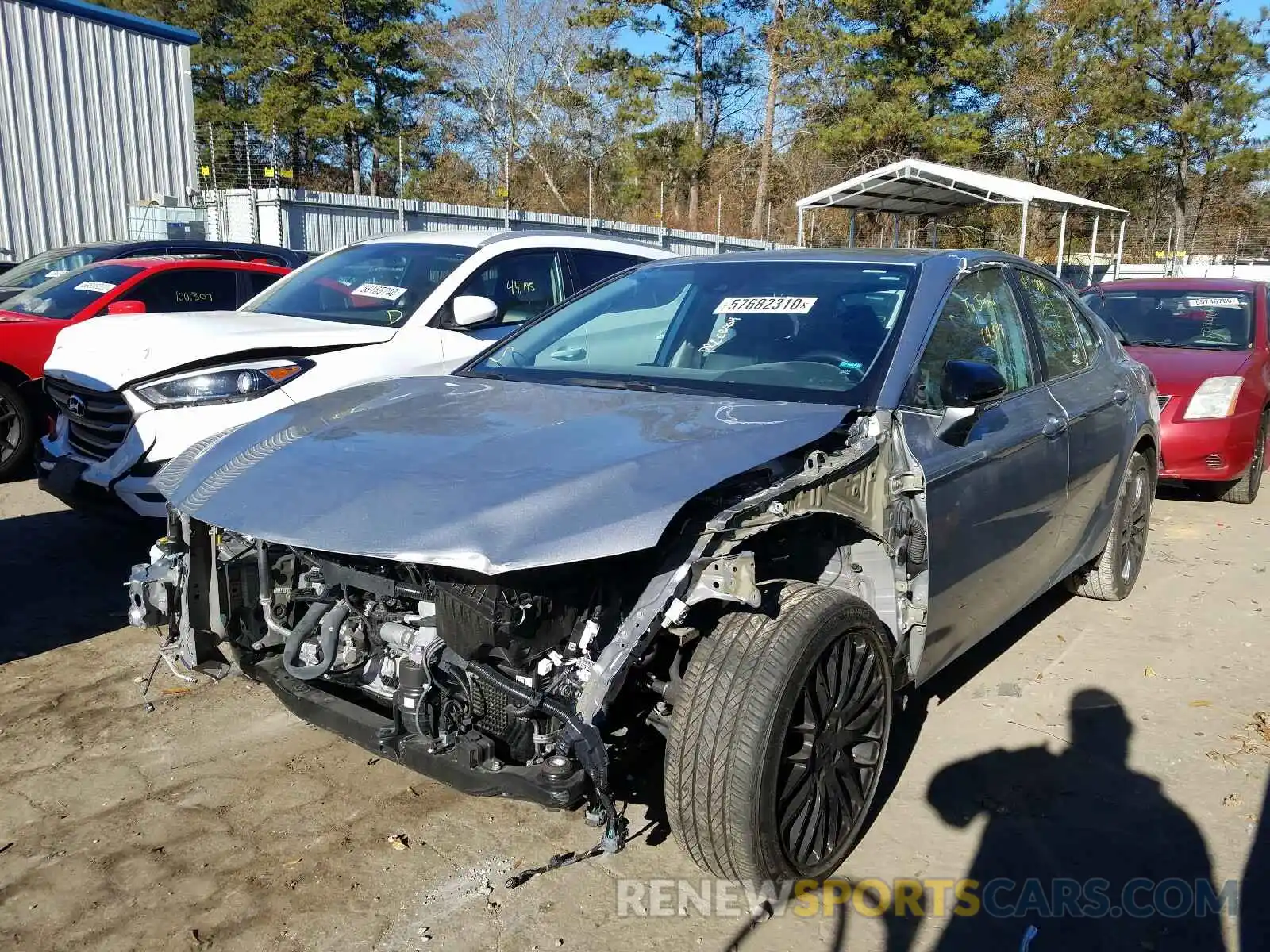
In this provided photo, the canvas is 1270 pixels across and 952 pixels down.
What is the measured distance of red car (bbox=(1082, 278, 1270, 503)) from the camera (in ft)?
22.4

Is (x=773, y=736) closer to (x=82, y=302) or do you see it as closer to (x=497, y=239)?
(x=497, y=239)

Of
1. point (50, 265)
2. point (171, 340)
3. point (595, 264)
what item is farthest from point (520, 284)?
point (50, 265)

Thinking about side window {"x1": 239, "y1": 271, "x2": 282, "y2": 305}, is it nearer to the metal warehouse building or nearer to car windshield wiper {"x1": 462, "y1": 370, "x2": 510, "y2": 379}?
car windshield wiper {"x1": 462, "y1": 370, "x2": 510, "y2": 379}

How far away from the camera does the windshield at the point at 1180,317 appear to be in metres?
7.66

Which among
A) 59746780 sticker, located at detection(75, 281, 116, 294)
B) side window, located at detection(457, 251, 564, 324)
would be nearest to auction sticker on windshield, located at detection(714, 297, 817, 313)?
side window, located at detection(457, 251, 564, 324)

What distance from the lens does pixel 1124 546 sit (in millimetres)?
5016

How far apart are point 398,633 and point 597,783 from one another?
72 centimetres

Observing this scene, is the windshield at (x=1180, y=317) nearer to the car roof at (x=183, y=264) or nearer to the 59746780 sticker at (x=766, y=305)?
the 59746780 sticker at (x=766, y=305)

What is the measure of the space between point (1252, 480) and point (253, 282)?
8135mm

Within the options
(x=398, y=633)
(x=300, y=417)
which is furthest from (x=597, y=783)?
(x=300, y=417)

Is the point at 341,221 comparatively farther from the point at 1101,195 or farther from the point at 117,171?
the point at 1101,195

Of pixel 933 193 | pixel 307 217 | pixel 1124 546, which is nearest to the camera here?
pixel 1124 546

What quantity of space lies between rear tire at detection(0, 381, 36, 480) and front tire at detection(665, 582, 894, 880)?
6.66m

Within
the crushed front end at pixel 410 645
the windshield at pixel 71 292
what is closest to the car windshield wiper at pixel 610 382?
the crushed front end at pixel 410 645
